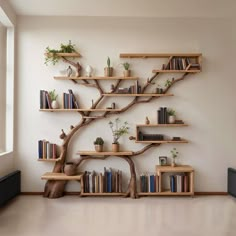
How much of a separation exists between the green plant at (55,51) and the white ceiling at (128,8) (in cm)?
61

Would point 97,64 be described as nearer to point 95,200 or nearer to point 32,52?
point 32,52

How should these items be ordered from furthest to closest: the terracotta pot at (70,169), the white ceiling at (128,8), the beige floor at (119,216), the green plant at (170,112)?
the green plant at (170,112), the terracotta pot at (70,169), the white ceiling at (128,8), the beige floor at (119,216)

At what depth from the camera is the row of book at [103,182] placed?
16.8 feet

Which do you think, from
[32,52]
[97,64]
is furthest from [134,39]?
[32,52]

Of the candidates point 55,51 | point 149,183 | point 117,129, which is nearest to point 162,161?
point 149,183

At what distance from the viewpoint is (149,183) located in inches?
203

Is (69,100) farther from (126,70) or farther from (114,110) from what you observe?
(126,70)

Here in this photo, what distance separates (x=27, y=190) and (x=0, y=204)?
1.04m

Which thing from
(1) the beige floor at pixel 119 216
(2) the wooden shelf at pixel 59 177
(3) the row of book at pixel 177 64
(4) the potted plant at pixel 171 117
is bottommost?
(1) the beige floor at pixel 119 216

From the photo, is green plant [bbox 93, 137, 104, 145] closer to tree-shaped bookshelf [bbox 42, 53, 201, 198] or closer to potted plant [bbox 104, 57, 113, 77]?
tree-shaped bookshelf [bbox 42, 53, 201, 198]

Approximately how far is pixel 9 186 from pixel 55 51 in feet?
7.98

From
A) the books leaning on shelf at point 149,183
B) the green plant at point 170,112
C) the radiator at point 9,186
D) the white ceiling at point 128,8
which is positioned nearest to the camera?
the radiator at point 9,186

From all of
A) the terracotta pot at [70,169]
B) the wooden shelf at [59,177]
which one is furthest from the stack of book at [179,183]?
the terracotta pot at [70,169]

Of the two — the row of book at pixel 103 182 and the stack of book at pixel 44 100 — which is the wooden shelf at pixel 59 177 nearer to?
the row of book at pixel 103 182
